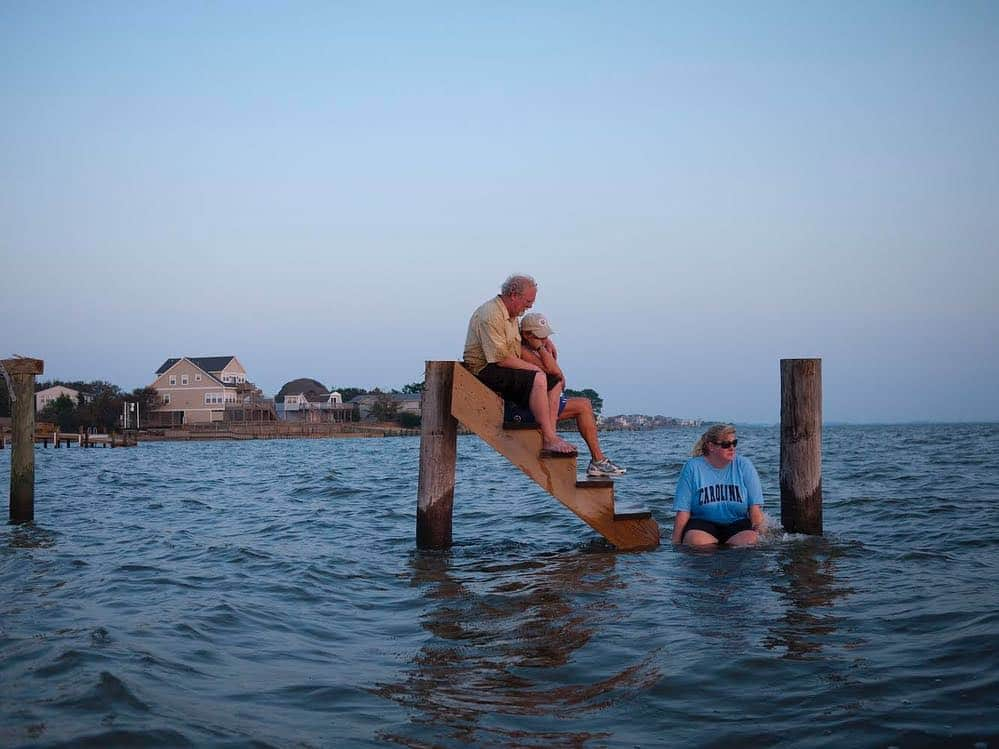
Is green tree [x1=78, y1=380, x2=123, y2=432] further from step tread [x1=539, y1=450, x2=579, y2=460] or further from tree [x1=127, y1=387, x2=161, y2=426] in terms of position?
step tread [x1=539, y1=450, x2=579, y2=460]

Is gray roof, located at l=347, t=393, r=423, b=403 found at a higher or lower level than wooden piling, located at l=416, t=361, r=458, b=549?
higher

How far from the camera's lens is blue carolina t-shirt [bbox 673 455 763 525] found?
8.70 m

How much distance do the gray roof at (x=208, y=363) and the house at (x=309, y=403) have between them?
12.7 metres

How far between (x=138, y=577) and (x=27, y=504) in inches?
211

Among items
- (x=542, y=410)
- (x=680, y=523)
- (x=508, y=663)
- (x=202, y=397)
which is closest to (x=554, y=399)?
(x=542, y=410)

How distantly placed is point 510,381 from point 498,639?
131 inches

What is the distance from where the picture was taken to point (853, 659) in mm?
4988

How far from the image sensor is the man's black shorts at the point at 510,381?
336 inches

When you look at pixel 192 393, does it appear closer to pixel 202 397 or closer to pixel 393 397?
pixel 202 397

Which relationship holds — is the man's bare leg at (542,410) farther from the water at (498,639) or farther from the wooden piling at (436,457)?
the water at (498,639)

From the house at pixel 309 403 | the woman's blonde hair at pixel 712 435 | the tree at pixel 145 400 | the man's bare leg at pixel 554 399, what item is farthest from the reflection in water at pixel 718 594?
the house at pixel 309 403

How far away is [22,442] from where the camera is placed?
39.8 ft

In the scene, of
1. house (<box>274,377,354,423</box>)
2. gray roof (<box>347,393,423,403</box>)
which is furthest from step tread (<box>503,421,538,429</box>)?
gray roof (<box>347,393,423,403</box>)

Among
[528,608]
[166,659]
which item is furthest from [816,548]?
[166,659]
